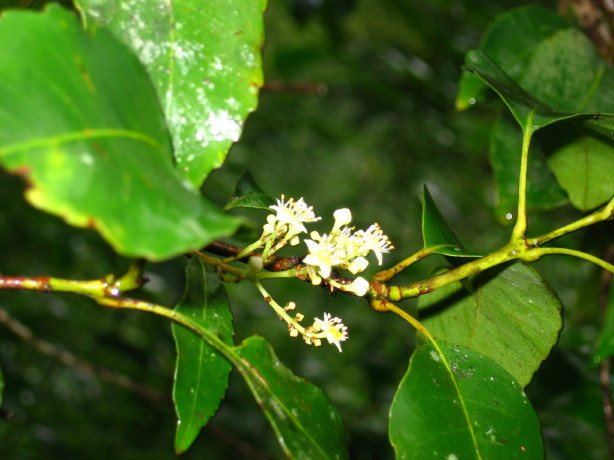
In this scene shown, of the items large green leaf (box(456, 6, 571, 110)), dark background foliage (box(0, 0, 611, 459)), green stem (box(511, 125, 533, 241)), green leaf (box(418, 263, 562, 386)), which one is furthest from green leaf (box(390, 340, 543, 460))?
dark background foliage (box(0, 0, 611, 459))

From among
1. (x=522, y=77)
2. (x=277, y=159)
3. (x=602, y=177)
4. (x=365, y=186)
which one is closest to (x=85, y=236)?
(x=522, y=77)

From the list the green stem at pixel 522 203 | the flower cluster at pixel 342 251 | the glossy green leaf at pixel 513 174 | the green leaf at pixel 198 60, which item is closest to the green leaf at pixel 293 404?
the flower cluster at pixel 342 251

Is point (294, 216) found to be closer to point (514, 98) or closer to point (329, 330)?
point (329, 330)

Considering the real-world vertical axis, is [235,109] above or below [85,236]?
above

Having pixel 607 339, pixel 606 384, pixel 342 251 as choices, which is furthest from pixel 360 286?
pixel 606 384

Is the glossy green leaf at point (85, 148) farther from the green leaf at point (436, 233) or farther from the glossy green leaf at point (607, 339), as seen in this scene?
the glossy green leaf at point (607, 339)

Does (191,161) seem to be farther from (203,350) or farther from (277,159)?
(277,159)

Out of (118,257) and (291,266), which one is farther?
(118,257)
